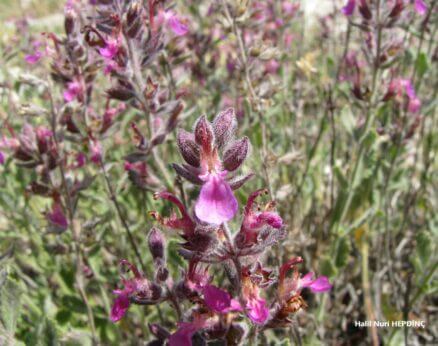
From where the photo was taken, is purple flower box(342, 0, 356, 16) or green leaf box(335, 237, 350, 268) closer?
green leaf box(335, 237, 350, 268)

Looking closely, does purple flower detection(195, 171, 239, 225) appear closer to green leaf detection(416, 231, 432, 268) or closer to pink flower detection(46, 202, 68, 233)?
pink flower detection(46, 202, 68, 233)

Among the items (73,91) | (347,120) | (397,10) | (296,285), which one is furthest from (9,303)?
(397,10)

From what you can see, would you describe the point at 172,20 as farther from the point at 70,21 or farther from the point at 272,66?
the point at 272,66

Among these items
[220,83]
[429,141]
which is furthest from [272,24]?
[429,141]

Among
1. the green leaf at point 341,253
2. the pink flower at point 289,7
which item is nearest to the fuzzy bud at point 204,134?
the green leaf at point 341,253

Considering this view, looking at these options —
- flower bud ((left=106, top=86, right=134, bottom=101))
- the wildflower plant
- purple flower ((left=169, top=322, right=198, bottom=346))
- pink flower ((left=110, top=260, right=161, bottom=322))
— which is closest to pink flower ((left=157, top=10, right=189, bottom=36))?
the wildflower plant

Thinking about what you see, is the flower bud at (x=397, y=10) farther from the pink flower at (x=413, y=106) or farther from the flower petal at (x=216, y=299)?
the flower petal at (x=216, y=299)

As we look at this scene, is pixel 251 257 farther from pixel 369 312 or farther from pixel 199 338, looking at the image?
pixel 369 312
